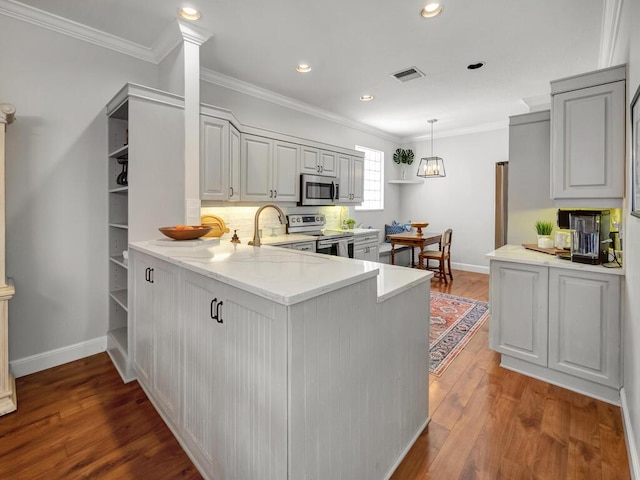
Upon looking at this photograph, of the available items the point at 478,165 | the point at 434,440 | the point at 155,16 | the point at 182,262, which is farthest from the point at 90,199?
the point at 478,165

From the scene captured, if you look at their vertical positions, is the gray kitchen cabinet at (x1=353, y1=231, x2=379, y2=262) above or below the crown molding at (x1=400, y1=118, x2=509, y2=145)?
below

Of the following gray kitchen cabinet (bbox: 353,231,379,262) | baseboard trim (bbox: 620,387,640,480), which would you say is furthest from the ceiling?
baseboard trim (bbox: 620,387,640,480)

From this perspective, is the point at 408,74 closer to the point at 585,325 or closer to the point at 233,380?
the point at 585,325

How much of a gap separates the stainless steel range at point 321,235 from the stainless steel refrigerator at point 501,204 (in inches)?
103

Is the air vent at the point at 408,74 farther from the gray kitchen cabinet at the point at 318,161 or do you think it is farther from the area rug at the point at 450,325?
the area rug at the point at 450,325

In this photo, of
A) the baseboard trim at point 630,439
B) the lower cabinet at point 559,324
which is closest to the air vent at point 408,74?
the lower cabinet at point 559,324

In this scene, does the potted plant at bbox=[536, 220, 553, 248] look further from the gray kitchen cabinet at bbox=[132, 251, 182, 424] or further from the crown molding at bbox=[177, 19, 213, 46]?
the crown molding at bbox=[177, 19, 213, 46]

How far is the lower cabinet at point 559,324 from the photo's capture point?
2160 mm

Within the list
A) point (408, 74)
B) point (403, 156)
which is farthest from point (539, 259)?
point (403, 156)

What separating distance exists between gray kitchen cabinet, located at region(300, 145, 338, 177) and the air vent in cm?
144

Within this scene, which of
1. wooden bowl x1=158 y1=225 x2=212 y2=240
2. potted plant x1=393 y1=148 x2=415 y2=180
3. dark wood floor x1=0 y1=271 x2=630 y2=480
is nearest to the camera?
dark wood floor x1=0 y1=271 x2=630 y2=480

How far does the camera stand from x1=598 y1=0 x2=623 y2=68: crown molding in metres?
2.30

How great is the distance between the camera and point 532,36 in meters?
2.89

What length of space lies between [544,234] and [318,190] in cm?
281
